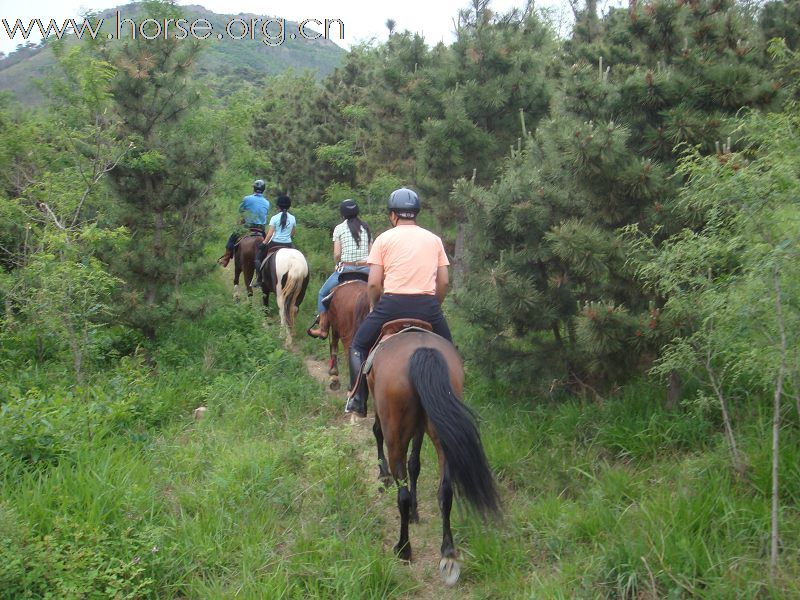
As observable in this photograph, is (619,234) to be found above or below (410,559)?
above

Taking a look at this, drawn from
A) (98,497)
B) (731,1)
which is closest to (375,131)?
(731,1)

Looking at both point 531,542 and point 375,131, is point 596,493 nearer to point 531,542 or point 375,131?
point 531,542

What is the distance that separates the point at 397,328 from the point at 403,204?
1.04m

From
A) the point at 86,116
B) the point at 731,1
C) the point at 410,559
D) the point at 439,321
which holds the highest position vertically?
the point at 731,1

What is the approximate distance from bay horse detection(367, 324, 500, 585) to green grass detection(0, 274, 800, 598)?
0.20 metres

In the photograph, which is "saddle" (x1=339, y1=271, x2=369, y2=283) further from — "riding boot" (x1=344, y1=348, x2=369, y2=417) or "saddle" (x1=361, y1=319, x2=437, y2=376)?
"saddle" (x1=361, y1=319, x2=437, y2=376)

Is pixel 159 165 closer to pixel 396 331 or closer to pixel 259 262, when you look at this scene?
pixel 259 262

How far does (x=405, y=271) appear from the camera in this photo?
17.1 ft

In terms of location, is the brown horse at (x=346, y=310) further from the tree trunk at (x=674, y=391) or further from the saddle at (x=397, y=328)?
the tree trunk at (x=674, y=391)

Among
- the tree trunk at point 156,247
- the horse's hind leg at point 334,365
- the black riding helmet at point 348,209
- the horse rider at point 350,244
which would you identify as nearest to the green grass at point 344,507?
the horse's hind leg at point 334,365

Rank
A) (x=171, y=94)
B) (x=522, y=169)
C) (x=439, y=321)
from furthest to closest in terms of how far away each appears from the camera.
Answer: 1. (x=171, y=94)
2. (x=522, y=169)
3. (x=439, y=321)

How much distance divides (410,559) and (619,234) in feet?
10.4

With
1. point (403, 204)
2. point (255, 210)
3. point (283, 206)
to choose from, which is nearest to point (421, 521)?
point (403, 204)

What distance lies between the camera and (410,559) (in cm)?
450
